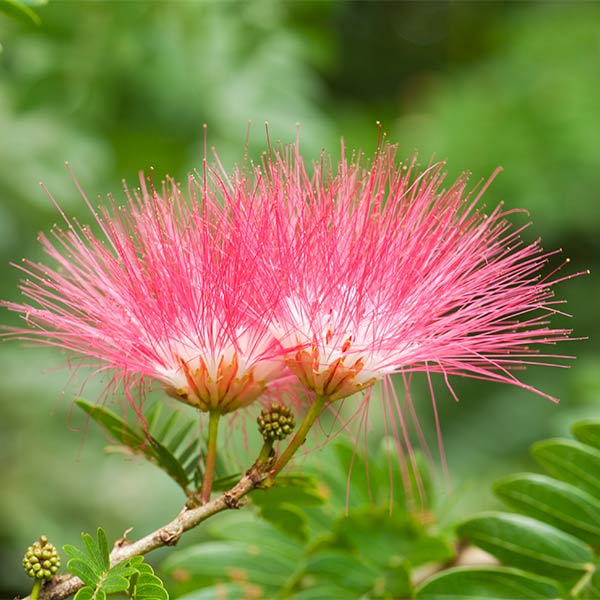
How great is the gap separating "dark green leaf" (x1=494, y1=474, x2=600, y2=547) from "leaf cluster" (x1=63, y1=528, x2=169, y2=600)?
2.19 feet

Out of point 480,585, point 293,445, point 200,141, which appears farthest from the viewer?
point 200,141

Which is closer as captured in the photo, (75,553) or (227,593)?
(75,553)

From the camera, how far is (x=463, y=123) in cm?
410

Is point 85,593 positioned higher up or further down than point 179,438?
further down

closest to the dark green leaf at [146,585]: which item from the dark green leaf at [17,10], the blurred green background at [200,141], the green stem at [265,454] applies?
the green stem at [265,454]

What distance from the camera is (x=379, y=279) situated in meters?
1.26

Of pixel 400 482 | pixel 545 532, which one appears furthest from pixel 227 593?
pixel 545 532

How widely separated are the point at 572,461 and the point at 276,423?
59 centimetres

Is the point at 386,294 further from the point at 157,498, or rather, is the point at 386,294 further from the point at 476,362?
the point at 157,498

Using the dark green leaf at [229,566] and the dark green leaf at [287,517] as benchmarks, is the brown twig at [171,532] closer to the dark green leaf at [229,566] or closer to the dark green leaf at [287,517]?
the dark green leaf at [287,517]

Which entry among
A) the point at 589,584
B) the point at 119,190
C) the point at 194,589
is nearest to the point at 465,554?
the point at 589,584

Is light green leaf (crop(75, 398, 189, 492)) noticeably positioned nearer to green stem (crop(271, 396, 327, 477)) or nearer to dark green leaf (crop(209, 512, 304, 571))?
green stem (crop(271, 396, 327, 477))

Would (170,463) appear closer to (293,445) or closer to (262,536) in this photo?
(293,445)

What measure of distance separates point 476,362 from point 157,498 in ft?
6.91
